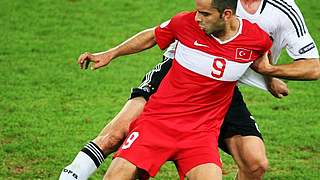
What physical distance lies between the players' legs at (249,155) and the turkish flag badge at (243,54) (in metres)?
0.87

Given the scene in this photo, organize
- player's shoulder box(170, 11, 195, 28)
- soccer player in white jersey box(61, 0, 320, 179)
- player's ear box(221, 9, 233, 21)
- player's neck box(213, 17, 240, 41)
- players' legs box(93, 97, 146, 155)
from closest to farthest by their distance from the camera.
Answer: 1. player's ear box(221, 9, 233, 21)
2. player's neck box(213, 17, 240, 41)
3. player's shoulder box(170, 11, 195, 28)
4. soccer player in white jersey box(61, 0, 320, 179)
5. players' legs box(93, 97, 146, 155)

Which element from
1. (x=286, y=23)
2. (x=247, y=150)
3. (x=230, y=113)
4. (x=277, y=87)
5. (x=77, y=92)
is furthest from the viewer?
(x=77, y=92)

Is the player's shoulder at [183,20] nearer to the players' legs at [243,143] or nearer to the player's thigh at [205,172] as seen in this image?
the players' legs at [243,143]

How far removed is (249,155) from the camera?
25.1 ft

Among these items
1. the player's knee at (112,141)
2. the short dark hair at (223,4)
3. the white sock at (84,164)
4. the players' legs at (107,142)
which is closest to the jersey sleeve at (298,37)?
the short dark hair at (223,4)

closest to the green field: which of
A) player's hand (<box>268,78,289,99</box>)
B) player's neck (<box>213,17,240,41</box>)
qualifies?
player's hand (<box>268,78,289,99</box>)

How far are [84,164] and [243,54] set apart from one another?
1617mm

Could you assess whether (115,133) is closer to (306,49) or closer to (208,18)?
(208,18)

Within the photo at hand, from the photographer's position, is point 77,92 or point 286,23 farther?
point 77,92

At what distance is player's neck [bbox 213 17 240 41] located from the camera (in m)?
7.16

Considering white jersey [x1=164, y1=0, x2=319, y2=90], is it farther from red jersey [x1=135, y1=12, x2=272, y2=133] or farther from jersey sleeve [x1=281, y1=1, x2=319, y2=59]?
red jersey [x1=135, y1=12, x2=272, y2=133]

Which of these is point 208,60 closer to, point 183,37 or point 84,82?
point 183,37

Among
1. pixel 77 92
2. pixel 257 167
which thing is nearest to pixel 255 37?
pixel 257 167

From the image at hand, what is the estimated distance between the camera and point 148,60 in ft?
43.3
